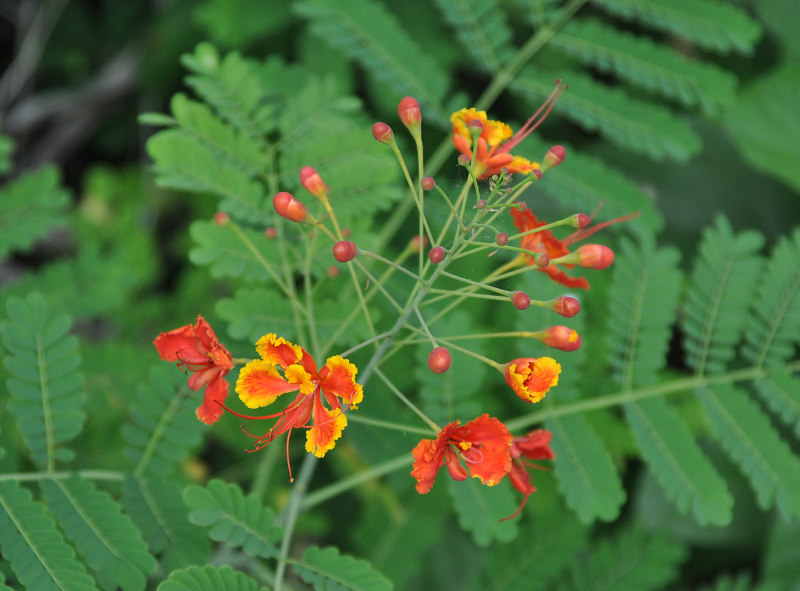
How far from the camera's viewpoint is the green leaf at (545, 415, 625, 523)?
1.69 m

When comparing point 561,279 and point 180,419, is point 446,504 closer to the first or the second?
point 180,419

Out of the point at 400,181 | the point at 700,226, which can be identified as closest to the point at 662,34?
the point at 700,226

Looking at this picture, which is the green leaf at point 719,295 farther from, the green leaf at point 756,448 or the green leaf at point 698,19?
the green leaf at point 698,19

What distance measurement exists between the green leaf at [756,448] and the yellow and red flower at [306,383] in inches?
43.8

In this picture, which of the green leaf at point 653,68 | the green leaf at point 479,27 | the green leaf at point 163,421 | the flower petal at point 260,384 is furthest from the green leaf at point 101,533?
the green leaf at point 653,68

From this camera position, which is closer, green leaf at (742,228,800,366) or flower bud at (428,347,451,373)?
flower bud at (428,347,451,373)

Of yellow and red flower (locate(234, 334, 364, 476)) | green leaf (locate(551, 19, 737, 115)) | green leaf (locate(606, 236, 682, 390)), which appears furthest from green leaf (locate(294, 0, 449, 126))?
yellow and red flower (locate(234, 334, 364, 476))

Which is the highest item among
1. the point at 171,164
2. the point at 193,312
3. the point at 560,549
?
the point at 171,164

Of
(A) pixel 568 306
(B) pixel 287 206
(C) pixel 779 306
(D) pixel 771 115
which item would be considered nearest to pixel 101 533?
(B) pixel 287 206

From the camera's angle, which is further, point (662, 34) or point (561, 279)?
point (662, 34)

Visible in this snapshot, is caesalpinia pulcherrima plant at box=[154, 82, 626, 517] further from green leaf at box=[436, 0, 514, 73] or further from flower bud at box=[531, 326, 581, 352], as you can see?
green leaf at box=[436, 0, 514, 73]

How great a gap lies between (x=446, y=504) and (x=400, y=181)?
108 centimetres

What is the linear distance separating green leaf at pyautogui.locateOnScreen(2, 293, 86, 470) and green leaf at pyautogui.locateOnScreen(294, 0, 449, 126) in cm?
112

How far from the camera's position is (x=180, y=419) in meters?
1.75
